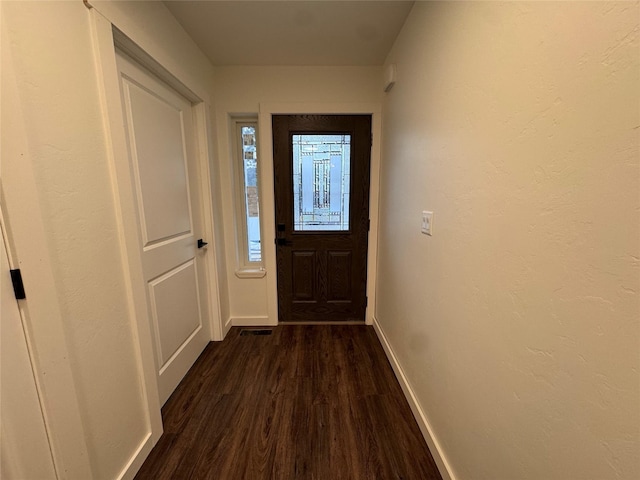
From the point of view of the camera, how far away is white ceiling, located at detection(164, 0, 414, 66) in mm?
1511

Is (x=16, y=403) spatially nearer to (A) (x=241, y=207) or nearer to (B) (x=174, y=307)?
(B) (x=174, y=307)

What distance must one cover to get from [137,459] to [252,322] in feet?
4.59

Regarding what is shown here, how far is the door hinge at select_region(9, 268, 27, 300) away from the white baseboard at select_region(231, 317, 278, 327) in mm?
1926

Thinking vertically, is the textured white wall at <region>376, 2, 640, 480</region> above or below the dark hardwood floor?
above

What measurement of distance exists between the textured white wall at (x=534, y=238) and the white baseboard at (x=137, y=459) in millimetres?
1460

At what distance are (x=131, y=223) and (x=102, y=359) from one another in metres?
0.59

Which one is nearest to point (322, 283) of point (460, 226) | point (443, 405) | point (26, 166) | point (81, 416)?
point (443, 405)

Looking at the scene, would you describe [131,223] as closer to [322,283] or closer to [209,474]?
[209,474]

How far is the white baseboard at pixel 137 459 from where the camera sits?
1.15m

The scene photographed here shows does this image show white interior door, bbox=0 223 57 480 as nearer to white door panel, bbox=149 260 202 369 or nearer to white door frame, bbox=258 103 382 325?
white door panel, bbox=149 260 202 369

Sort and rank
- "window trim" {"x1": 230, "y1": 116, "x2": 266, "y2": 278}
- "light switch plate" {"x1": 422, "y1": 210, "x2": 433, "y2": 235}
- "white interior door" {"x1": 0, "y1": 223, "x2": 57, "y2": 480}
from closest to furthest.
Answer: "white interior door" {"x1": 0, "y1": 223, "x2": 57, "y2": 480}
"light switch plate" {"x1": 422, "y1": 210, "x2": 433, "y2": 235}
"window trim" {"x1": 230, "y1": 116, "x2": 266, "y2": 278}

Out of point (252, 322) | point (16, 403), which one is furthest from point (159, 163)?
point (252, 322)

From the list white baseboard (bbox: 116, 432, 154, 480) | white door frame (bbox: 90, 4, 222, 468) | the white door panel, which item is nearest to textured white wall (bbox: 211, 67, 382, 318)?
white door frame (bbox: 90, 4, 222, 468)

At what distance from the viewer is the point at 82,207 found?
3.13 feet
